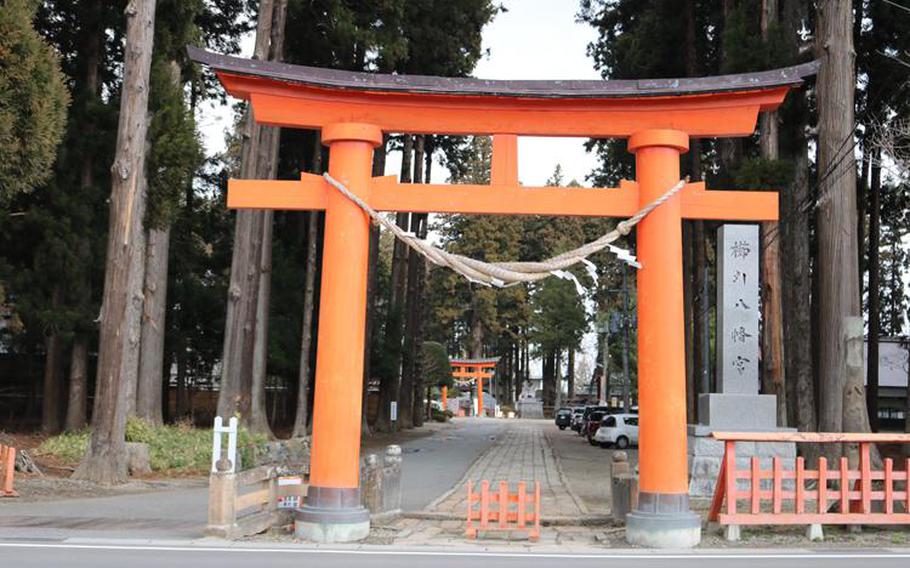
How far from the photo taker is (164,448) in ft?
61.5

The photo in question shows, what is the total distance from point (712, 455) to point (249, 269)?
1276 centimetres

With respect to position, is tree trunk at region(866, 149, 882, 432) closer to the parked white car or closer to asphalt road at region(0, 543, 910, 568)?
the parked white car

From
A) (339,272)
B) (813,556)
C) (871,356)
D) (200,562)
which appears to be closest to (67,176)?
(339,272)

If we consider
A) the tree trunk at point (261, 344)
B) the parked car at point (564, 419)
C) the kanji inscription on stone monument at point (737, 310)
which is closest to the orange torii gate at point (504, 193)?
the kanji inscription on stone monument at point (737, 310)

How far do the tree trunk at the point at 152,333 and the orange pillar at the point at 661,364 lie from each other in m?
14.7

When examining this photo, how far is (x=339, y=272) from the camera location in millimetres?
10383

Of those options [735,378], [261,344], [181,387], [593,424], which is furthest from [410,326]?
[735,378]

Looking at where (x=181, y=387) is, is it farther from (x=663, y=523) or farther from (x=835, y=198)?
(x=663, y=523)

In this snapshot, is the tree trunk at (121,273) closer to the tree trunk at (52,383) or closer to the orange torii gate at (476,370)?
the tree trunk at (52,383)

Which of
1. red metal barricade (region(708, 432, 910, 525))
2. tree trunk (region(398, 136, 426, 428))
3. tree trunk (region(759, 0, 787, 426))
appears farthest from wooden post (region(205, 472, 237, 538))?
tree trunk (region(398, 136, 426, 428))

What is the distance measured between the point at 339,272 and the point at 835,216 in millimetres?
10770

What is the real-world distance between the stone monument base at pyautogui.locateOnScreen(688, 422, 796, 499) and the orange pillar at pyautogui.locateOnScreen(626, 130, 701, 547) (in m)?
5.19

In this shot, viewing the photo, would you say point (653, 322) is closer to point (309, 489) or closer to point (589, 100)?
point (589, 100)

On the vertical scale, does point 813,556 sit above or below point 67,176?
below
